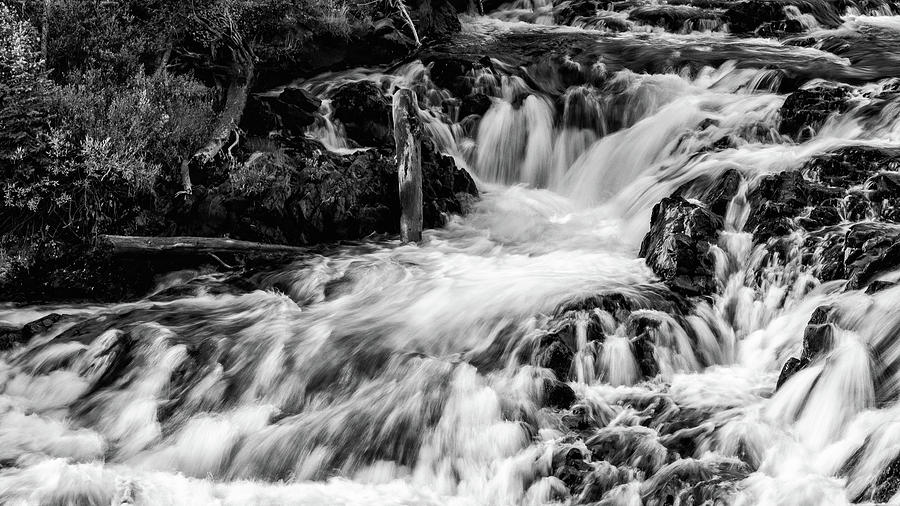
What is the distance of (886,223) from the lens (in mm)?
8539

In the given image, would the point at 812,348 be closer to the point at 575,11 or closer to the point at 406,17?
the point at 406,17

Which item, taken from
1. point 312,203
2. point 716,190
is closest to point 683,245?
point 716,190

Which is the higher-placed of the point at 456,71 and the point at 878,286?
the point at 456,71

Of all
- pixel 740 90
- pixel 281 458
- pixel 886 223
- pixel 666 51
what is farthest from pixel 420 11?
pixel 281 458

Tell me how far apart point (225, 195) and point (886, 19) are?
15.0m

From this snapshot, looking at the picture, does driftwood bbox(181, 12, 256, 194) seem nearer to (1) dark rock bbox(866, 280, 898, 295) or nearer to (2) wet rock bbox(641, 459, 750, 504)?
(2) wet rock bbox(641, 459, 750, 504)

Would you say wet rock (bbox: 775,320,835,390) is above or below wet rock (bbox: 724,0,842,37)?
below

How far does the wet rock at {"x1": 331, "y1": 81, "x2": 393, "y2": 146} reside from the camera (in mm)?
12609

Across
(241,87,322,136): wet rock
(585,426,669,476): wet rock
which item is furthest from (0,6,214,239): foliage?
(585,426,669,476): wet rock

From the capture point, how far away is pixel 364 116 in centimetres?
1272

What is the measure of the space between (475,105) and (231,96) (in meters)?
4.01

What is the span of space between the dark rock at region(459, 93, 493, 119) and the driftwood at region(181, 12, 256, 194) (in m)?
3.48

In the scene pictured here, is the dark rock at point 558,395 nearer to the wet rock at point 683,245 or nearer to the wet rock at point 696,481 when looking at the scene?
the wet rock at point 696,481

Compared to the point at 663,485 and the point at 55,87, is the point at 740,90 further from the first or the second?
the point at 55,87
